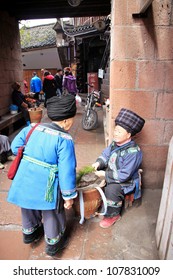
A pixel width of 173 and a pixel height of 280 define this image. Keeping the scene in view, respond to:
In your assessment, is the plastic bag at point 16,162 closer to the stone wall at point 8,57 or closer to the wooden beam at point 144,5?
the wooden beam at point 144,5

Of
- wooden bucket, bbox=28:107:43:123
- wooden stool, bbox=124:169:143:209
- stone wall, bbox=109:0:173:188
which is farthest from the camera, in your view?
wooden bucket, bbox=28:107:43:123

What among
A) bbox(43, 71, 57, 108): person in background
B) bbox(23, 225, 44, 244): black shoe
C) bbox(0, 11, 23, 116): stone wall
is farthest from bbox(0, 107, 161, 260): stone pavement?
bbox(43, 71, 57, 108): person in background

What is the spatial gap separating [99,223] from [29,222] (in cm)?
81

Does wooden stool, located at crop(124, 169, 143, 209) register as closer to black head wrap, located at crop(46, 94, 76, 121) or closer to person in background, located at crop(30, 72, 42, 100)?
black head wrap, located at crop(46, 94, 76, 121)

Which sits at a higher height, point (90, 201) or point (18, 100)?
point (18, 100)

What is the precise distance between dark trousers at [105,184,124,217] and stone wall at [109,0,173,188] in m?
0.77

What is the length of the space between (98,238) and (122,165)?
80cm

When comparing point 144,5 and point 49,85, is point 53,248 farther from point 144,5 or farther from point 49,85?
point 49,85

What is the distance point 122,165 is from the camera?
7.34 feet

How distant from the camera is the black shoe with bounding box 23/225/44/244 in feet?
6.66

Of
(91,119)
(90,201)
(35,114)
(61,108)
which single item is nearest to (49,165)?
(61,108)

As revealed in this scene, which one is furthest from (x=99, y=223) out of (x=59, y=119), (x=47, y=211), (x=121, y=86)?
(x=121, y=86)

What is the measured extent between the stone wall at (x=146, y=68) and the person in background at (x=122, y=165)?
410 mm

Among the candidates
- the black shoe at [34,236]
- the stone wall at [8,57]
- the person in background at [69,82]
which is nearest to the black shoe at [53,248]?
the black shoe at [34,236]
